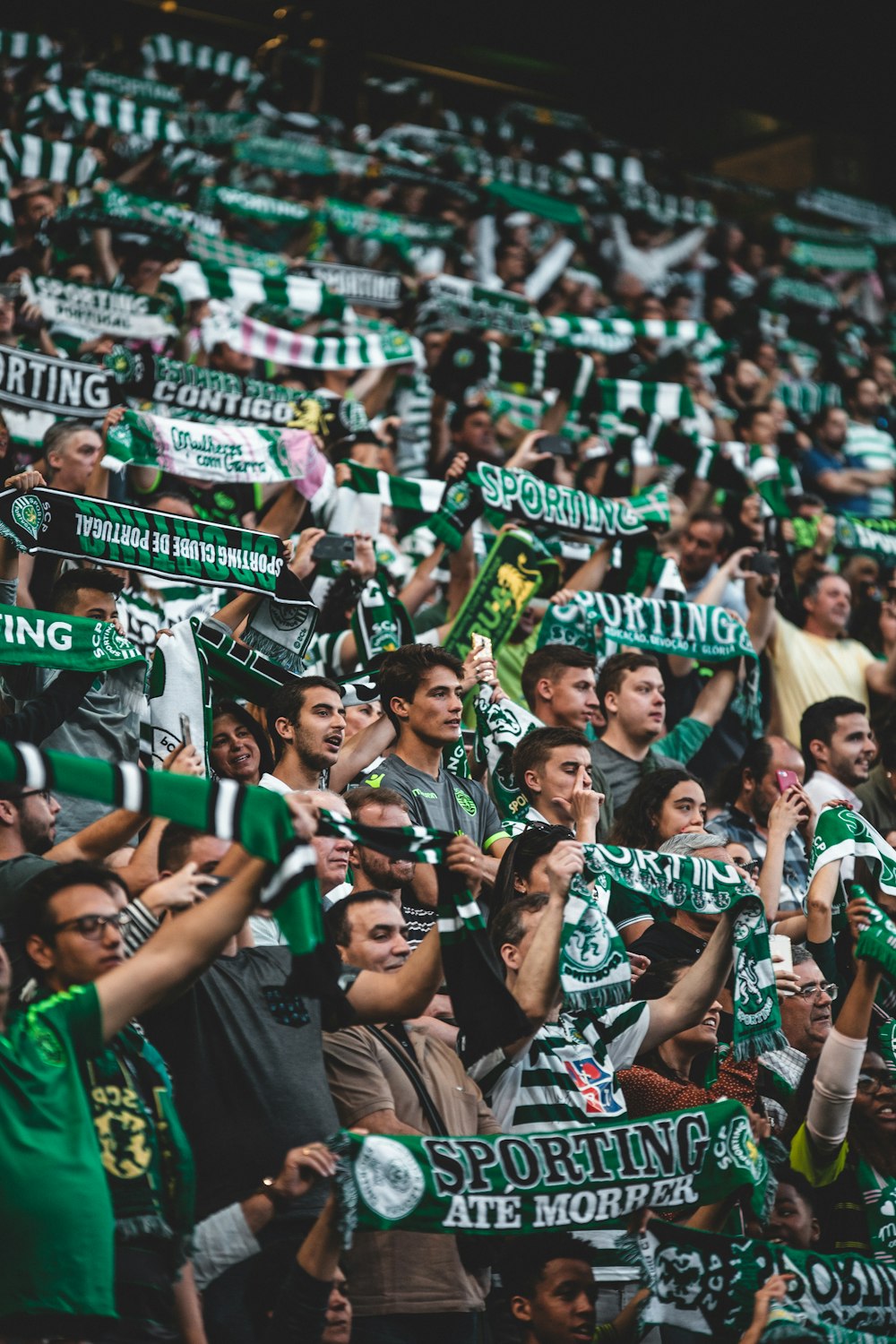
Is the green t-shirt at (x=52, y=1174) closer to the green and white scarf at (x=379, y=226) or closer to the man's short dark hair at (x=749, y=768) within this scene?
the man's short dark hair at (x=749, y=768)

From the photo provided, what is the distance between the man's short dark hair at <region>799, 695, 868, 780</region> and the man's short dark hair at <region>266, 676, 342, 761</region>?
2853 mm

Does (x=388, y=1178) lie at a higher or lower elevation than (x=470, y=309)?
lower

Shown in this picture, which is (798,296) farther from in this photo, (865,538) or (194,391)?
(194,391)

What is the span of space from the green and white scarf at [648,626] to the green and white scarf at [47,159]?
5.54 metres

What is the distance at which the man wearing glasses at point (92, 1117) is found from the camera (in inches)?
146

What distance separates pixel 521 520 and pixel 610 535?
1.67 ft

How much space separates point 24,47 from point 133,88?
36.5 inches

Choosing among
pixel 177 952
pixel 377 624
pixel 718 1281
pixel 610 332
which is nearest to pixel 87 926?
pixel 177 952

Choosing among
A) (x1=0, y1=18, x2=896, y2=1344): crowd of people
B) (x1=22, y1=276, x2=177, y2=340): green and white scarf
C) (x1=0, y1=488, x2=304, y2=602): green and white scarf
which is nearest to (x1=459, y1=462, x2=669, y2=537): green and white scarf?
(x1=0, y1=18, x2=896, y2=1344): crowd of people

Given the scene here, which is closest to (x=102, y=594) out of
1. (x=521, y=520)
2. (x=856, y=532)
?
(x=521, y=520)

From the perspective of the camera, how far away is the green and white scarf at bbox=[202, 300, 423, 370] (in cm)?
1002

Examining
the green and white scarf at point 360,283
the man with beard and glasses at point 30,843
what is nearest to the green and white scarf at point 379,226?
the green and white scarf at point 360,283

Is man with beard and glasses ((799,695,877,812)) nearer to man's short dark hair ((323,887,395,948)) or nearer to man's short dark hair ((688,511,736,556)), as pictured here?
man's short dark hair ((688,511,736,556))

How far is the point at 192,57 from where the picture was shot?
16.0 metres
